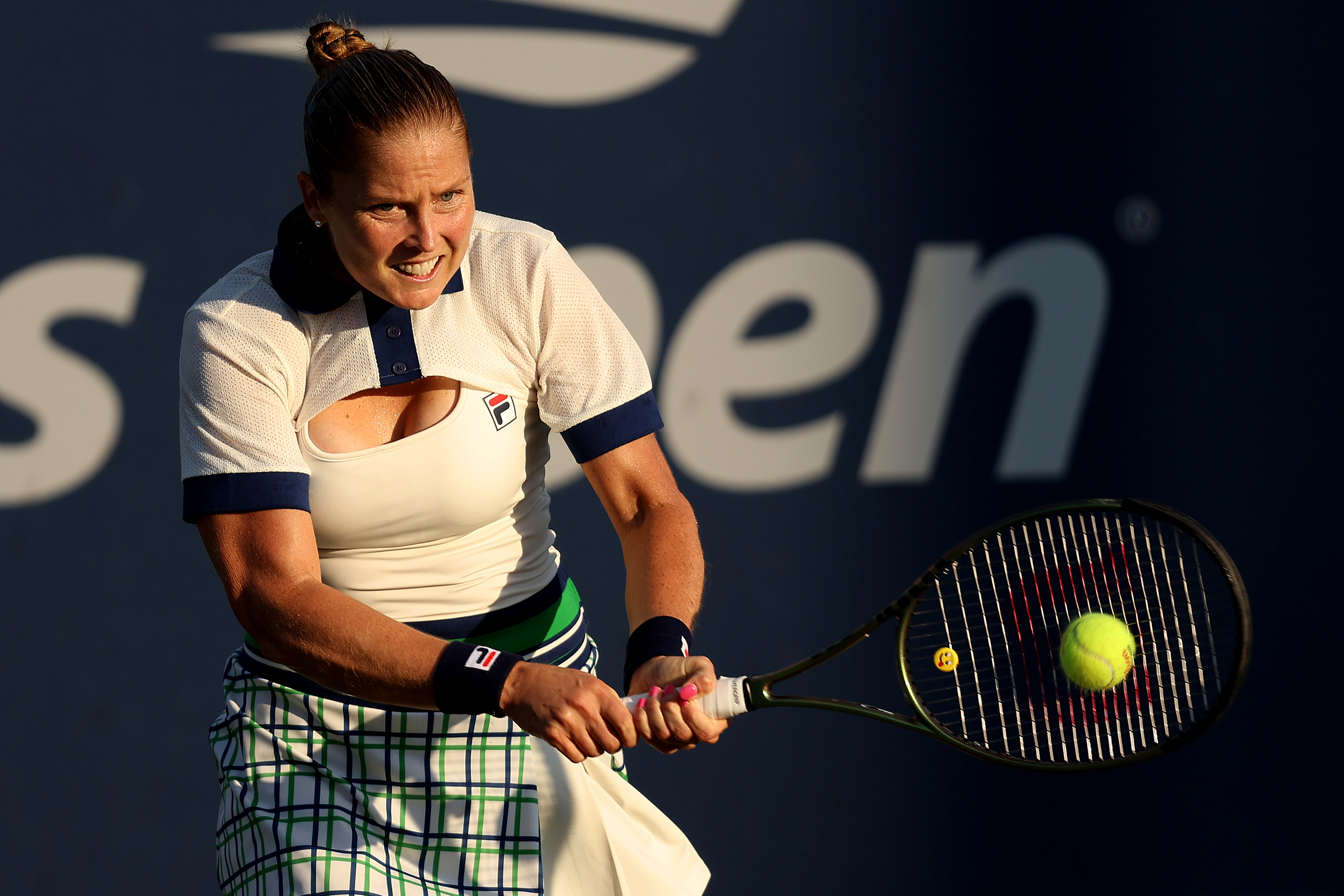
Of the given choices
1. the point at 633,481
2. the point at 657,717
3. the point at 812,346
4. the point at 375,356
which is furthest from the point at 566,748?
the point at 812,346

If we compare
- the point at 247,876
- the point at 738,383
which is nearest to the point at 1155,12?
the point at 738,383

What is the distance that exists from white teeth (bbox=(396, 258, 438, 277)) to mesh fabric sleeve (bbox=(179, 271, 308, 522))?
0.55 feet

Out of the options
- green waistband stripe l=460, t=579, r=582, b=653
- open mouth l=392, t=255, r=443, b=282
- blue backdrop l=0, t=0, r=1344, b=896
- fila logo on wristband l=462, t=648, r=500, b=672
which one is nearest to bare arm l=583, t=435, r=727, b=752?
green waistband stripe l=460, t=579, r=582, b=653

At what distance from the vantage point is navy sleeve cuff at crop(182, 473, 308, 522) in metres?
1.58

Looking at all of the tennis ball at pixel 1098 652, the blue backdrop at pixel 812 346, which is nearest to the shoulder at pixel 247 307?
the tennis ball at pixel 1098 652

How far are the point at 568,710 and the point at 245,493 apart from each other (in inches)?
18.4

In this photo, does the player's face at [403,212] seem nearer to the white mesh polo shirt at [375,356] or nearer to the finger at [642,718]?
the white mesh polo shirt at [375,356]

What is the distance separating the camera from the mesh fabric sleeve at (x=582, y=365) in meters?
1.74

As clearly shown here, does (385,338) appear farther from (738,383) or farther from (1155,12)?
(1155,12)

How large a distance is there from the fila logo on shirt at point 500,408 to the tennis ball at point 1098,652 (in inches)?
33.5

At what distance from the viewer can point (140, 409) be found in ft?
9.76

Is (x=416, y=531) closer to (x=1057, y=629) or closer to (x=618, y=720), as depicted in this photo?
(x=618, y=720)

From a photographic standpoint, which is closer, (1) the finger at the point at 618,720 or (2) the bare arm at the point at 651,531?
(1) the finger at the point at 618,720

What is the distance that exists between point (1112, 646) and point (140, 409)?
217 cm
